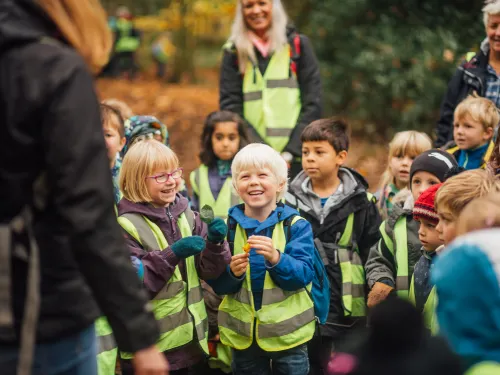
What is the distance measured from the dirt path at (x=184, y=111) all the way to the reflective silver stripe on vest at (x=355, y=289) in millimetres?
4650

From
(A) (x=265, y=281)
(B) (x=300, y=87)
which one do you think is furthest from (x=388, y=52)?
(A) (x=265, y=281)

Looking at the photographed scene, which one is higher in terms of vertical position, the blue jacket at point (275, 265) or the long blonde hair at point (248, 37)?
the long blonde hair at point (248, 37)

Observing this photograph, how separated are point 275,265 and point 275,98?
9.30ft

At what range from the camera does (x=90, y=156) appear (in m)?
2.53

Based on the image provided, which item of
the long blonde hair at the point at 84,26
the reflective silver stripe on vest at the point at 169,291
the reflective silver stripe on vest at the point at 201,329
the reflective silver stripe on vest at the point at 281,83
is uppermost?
the long blonde hair at the point at 84,26

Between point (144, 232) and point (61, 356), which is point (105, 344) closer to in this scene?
point (144, 232)

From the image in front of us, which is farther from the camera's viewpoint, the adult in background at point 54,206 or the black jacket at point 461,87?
the black jacket at point 461,87

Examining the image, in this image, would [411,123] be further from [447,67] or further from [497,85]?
[497,85]

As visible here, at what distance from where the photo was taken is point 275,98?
6980mm

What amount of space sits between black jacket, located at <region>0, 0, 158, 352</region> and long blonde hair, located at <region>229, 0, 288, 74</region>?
448 cm

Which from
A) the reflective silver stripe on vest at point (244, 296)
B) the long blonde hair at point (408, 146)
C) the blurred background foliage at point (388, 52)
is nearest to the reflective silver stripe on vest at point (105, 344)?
the reflective silver stripe on vest at point (244, 296)

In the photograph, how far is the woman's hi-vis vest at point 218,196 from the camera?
6.27m

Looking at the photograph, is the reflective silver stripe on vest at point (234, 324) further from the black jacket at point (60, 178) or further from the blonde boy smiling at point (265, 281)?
the black jacket at point (60, 178)

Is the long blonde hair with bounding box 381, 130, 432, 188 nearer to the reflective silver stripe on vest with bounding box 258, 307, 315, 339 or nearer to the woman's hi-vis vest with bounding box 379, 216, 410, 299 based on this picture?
the woman's hi-vis vest with bounding box 379, 216, 410, 299
